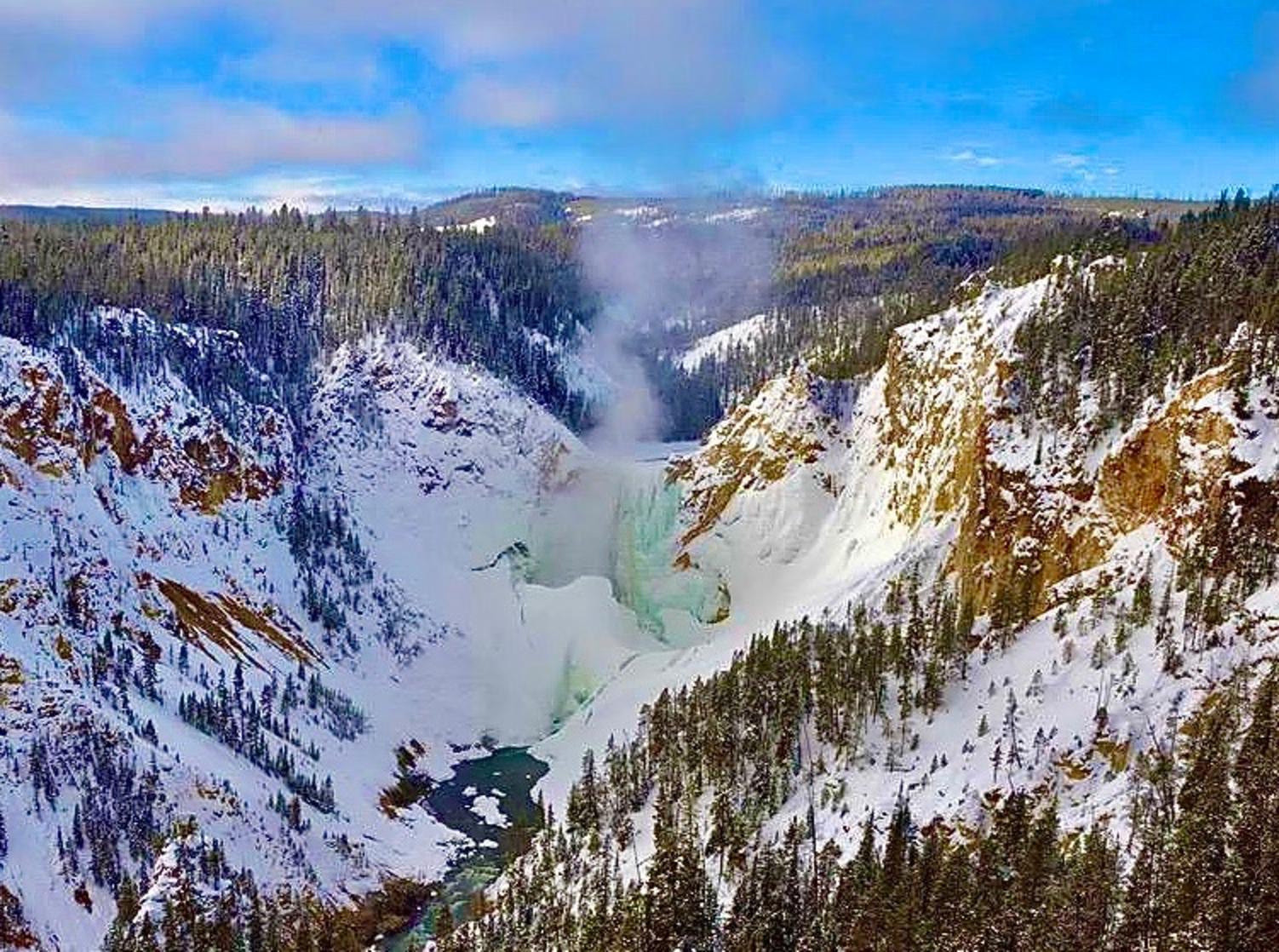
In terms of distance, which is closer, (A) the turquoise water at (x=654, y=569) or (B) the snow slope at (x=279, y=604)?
(B) the snow slope at (x=279, y=604)

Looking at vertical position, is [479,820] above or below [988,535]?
below

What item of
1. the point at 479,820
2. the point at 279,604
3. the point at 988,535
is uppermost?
the point at 988,535

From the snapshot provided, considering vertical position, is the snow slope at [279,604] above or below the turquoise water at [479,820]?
above

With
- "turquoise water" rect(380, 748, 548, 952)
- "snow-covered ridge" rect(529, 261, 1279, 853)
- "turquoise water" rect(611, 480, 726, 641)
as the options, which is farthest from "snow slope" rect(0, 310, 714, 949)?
"snow-covered ridge" rect(529, 261, 1279, 853)

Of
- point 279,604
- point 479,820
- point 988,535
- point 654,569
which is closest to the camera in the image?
point 988,535

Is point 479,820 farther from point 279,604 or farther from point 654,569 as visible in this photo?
point 654,569

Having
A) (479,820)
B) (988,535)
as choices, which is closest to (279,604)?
(479,820)

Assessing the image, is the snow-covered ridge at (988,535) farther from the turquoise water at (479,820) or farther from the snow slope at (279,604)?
the snow slope at (279,604)

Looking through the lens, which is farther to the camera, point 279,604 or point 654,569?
point 654,569

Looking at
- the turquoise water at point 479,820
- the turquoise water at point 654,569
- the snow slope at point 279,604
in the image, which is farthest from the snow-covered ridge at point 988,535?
the snow slope at point 279,604

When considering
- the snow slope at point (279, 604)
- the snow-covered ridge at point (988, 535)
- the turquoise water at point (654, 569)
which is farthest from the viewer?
the turquoise water at point (654, 569)

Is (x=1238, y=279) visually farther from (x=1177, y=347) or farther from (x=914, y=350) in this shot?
(x=914, y=350)

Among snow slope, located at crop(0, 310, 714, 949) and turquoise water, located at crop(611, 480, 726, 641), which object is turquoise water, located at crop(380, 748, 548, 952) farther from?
turquoise water, located at crop(611, 480, 726, 641)
